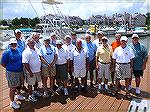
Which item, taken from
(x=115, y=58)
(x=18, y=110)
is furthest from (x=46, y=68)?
(x=115, y=58)

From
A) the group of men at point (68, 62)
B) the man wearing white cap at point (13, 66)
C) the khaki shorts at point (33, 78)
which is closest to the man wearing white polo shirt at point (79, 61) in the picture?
the group of men at point (68, 62)

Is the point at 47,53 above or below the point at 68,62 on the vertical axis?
above

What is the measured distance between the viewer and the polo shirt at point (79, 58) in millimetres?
6559

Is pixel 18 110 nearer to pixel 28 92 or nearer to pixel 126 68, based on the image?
pixel 28 92

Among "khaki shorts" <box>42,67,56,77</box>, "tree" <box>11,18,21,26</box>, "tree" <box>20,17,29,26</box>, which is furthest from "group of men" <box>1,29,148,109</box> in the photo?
"tree" <box>11,18,21,26</box>

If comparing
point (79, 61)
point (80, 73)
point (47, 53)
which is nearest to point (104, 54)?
point (79, 61)

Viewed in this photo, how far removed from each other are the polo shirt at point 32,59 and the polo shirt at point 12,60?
110mm

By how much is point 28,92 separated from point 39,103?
0.55 metres

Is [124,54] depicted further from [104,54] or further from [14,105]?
[14,105]

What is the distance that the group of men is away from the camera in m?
5.72

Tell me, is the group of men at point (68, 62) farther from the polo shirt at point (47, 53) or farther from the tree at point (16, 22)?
the tree at point (16, 22)

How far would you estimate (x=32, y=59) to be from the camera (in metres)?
5.83

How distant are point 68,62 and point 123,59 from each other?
4.44ft

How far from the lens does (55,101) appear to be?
6160 millimetres
